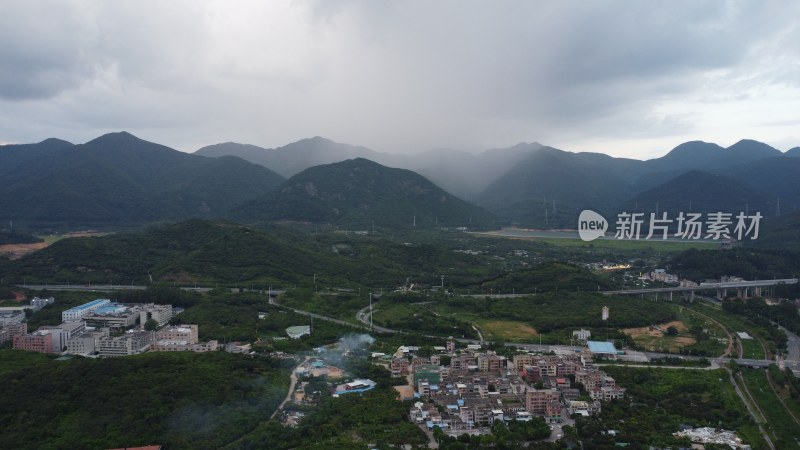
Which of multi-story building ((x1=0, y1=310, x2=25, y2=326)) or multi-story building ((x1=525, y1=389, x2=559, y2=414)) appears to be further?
multi-story building ((x1=0, y1=310, x2=25, y2=326))

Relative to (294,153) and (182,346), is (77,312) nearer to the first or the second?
(182,346)

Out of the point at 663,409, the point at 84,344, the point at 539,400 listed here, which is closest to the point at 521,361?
the point at 539,400

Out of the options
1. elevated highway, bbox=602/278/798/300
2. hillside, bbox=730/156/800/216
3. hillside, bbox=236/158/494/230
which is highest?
hillside, bbox=730/156/800/216

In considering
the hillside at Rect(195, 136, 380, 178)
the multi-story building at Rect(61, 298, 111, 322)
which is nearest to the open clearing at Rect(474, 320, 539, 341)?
the multi-story building at Rect(61, 298, 111, 322)

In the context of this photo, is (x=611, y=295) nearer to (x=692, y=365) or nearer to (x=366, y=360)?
(x=692, y=365)

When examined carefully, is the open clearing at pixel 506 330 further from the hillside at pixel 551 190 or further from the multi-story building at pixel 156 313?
the hillside at pixel 551 190

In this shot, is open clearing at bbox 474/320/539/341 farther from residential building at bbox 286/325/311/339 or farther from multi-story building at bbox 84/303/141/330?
multi-story building at bbox 84/303/141/330
